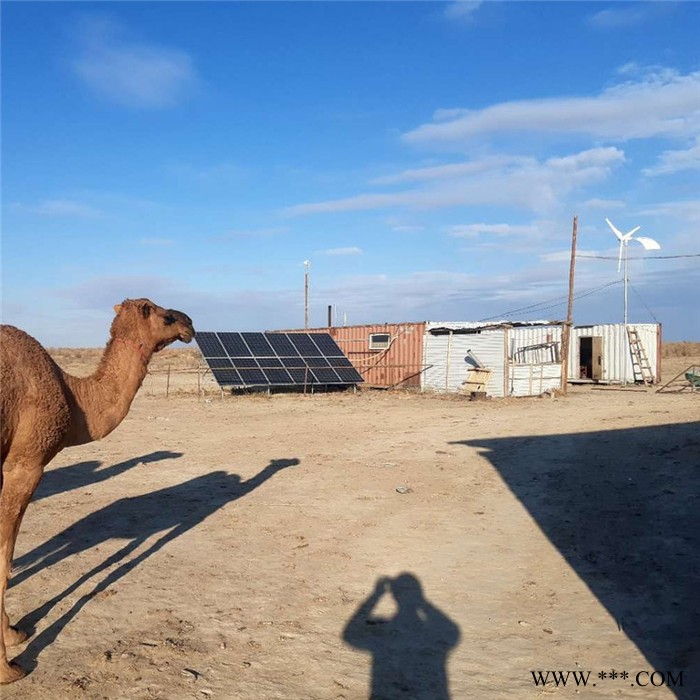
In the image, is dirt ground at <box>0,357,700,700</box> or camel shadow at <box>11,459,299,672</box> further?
camel shadow at <box>11,459,299,672</box>

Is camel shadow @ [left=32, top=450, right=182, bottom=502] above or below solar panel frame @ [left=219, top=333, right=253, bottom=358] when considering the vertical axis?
below

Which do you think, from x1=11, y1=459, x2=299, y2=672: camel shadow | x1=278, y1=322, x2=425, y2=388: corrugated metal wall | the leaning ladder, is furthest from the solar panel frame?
the leaning ladder

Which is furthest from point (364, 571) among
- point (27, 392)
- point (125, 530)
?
point (27, 392)

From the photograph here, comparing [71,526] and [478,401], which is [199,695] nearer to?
[71,526]

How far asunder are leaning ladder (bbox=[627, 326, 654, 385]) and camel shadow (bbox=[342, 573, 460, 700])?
99.7 ft

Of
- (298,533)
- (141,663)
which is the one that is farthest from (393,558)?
(141,663)

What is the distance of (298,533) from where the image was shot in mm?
8680

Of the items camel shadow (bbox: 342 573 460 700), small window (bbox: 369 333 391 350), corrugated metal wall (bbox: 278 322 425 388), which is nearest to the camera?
camel shadow (bbox: 342 573 460 700)

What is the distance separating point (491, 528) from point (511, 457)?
4.66m

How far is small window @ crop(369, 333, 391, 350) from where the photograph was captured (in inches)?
1278

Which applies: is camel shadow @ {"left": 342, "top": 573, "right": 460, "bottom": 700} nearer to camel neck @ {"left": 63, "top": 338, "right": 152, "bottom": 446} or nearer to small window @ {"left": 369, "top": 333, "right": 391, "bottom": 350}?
camel neck @ {"left": 63, "top": 338, "right": 152, "bottom": 446}

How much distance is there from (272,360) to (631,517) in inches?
840

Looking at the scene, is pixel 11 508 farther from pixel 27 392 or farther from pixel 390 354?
pixel 390 354

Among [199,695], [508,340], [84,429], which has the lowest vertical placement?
[199,695]
